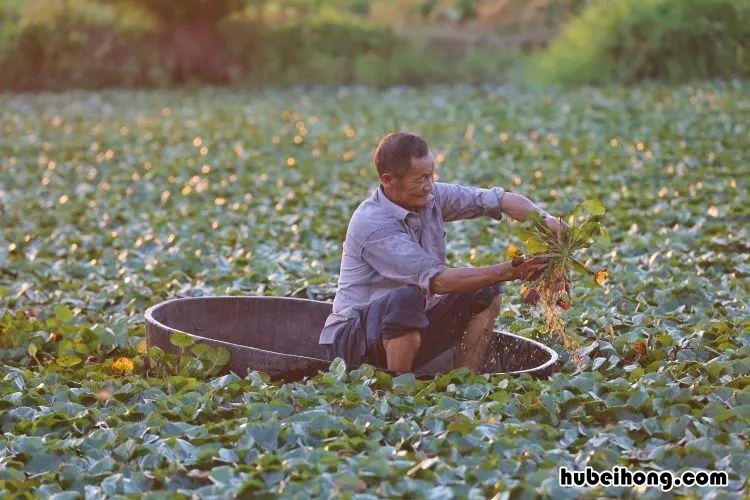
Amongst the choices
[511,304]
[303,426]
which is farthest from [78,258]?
[303,426]

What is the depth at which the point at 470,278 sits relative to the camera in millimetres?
4762

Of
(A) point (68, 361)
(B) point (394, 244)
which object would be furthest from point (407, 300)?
(A) point (68, 361)

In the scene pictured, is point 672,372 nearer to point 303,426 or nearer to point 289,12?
point 303,426

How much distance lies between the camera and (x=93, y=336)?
5965mm

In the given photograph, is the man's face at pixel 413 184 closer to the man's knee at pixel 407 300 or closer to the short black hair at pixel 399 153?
the short black hair at pixel 399 153

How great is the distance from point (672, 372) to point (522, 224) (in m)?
0.84

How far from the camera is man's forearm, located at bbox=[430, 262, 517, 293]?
4734 millimetres

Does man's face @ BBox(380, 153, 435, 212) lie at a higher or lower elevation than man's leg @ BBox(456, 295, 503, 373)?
higher

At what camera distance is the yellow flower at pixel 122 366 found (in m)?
5.43

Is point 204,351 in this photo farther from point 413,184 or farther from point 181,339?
point 413,184

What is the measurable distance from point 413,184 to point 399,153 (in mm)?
134

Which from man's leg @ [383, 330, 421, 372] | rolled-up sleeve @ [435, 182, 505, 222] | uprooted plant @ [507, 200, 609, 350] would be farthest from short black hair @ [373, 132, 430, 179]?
man's leg @ [383, 330, 421, 372]

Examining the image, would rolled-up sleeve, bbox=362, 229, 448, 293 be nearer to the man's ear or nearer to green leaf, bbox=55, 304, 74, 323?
the man's ear

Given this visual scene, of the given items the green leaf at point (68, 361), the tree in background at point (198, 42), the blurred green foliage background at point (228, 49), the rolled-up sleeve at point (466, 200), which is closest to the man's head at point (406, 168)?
the rolled-up sleeve at point (466, 200)
